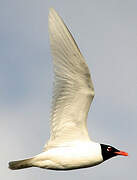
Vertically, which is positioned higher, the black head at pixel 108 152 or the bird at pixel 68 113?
the bird at pixel 68 113

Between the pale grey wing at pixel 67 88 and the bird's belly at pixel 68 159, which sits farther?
the bird's belly at pixel 68 159

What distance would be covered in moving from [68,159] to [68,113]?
124 centimetres

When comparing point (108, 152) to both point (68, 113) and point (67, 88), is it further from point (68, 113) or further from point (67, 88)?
point (67, 88)

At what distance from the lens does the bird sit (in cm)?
2316

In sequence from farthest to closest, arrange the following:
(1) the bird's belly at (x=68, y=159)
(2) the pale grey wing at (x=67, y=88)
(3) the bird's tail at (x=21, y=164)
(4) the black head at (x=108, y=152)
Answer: (4) the black head at (x=108, y=152)
(3) the bird's tail at (x=21, y=164)
(1) the bird's belly at (x=68, y=159)
(2) the pale grey wing at (x=67, y=88)

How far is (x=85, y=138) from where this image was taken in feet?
78.3

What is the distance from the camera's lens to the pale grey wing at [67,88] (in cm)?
2306

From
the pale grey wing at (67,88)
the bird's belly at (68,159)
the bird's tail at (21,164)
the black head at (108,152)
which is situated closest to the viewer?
the pale grey wing at (67,88)

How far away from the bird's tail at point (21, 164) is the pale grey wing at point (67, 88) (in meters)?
0.72

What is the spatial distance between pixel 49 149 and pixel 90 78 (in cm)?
200

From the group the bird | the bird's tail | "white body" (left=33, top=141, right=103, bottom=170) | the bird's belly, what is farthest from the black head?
the bird's tail

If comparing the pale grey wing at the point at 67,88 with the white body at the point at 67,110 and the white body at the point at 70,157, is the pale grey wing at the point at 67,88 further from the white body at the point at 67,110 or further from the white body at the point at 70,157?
the white body at the point at 70,157

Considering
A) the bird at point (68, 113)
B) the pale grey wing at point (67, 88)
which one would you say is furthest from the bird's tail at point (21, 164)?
the pale grey wing at point (67, 88)

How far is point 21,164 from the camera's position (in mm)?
23641
